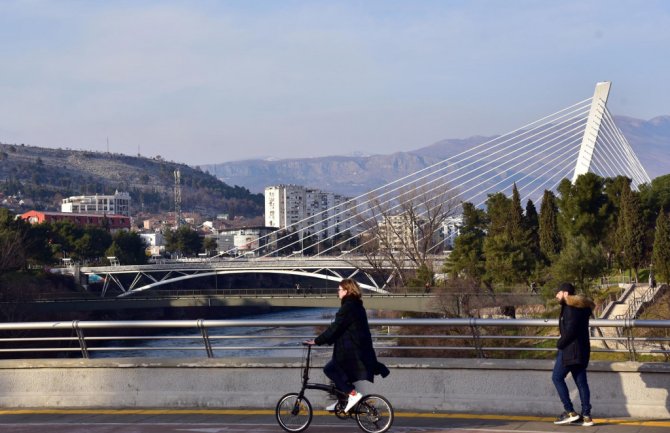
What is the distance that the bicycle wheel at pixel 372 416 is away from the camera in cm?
1285

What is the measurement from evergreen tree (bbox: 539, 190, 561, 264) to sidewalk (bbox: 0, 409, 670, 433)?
5761 cm

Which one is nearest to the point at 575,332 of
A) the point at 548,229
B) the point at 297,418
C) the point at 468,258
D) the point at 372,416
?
the point at 372,416

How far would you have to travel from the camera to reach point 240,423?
14156 millimetres

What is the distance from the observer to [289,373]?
601 inches

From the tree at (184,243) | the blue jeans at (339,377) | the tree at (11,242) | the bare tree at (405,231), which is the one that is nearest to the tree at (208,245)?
the tree at (184,243)

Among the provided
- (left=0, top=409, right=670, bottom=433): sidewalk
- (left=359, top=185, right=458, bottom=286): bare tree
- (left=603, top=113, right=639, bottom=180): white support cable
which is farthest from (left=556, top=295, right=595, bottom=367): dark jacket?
(left=603, top=113, right=639, bottom=180): white support cable

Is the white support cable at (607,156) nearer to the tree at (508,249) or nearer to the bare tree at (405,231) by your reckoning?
the tree at (508,249)

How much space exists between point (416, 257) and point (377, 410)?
6653 cm

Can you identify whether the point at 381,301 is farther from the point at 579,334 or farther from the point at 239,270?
the point at 579,334

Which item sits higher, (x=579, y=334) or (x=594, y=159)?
(x=594, y=159)

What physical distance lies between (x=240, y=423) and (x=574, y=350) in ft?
14.1

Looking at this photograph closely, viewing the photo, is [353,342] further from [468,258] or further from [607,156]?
[607,156]

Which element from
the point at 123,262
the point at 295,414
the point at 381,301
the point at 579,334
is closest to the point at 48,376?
the point at 295,414

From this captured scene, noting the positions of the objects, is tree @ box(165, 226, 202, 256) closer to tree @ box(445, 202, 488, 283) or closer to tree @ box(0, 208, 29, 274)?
tree @ box(0, 208, 29, 274)
